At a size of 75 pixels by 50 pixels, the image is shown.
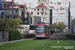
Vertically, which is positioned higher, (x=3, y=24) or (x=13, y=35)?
(x=3, y=24)

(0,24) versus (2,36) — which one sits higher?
(0,24)

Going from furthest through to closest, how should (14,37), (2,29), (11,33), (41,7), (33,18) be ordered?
(41,7) → (33,18) → (14,37) → (11,33) → (2,29)

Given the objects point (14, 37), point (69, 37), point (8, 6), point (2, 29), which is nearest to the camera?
point (2, 29)

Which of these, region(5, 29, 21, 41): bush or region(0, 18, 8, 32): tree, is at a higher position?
region(0, 18, 8, 32): tree

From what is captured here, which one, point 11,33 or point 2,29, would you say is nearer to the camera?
point 2,29

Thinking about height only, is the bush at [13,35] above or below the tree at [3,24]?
below

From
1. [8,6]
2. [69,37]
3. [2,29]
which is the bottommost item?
[69,37]

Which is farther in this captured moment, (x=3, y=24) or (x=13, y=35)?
(x=13, y=35)

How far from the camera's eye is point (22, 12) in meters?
76.4

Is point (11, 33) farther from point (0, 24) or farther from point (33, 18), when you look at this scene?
point (33, 18)

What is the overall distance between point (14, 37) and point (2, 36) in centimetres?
577

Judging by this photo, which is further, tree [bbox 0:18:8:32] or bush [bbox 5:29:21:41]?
bush [bbox 5:29:21:41]

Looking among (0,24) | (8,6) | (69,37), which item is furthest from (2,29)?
(8,6)

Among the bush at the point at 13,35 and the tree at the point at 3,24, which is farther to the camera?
the bush at the point at 13,35
